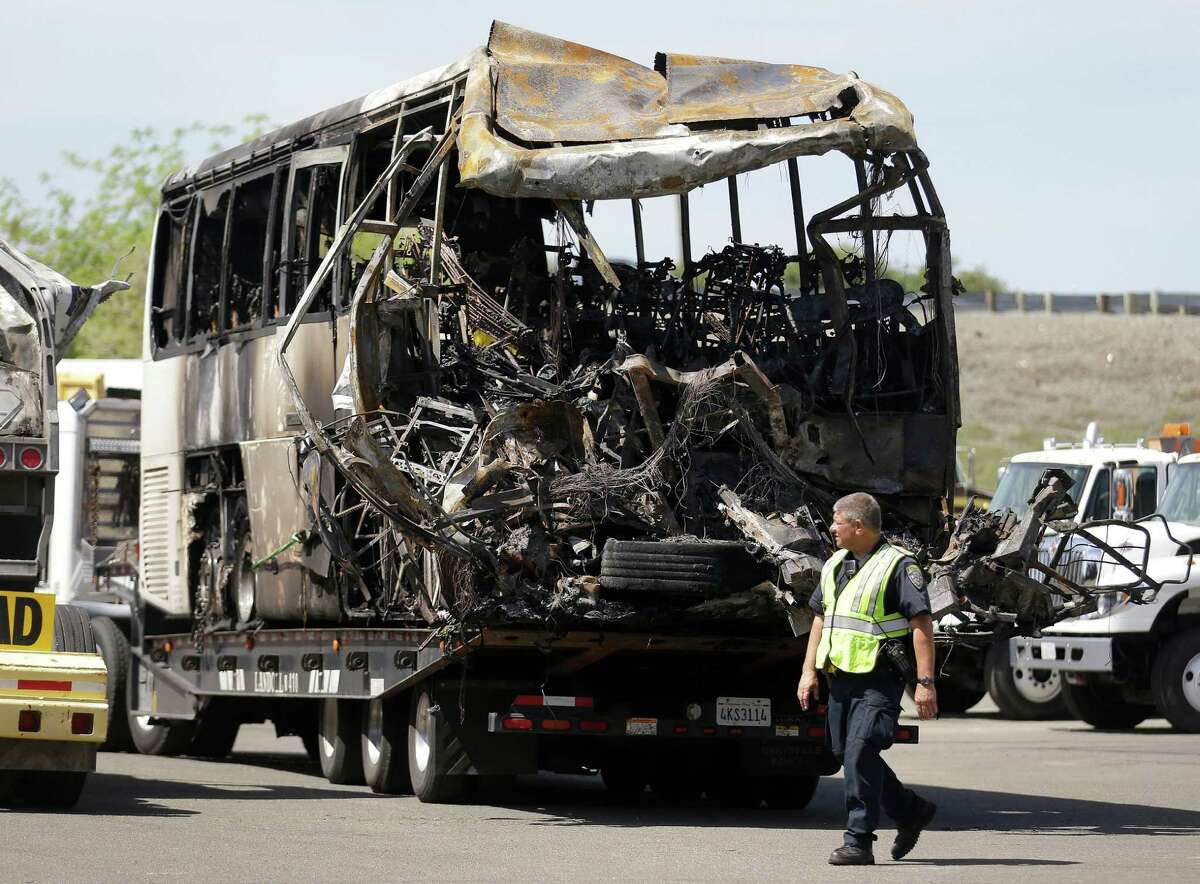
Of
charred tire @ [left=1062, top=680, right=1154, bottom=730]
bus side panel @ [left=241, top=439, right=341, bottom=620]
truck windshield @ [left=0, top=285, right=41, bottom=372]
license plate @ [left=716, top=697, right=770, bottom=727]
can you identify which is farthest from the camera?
charred tire @ [left=1062, top=680, right=1154, bottom=730]

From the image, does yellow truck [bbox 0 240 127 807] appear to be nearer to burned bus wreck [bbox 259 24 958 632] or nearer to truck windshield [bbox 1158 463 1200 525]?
burned bus wreck [bbox 259 24 958 632]

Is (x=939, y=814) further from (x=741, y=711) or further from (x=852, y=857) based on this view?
(x=852, y=857)

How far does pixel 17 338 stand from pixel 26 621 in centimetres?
154

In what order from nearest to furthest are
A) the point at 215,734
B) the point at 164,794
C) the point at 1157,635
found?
the point at 164,794 < the point at 215,734 < the point at 1157,635

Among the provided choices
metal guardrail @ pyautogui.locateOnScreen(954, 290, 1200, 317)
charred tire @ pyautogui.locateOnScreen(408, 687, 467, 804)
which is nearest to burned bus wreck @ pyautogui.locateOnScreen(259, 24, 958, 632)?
charred tire @ pyautogui.locateOnScreen(408, 687, 467, 804)

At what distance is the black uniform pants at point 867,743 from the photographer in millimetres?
9727

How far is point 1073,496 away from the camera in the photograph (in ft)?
71.2

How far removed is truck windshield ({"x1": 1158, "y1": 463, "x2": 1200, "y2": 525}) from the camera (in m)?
20.6

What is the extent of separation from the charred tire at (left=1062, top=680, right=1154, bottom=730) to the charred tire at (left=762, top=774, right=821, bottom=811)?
8.75 m

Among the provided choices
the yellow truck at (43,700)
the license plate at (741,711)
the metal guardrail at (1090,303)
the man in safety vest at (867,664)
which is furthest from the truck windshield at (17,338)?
the metal guardrail at (1090,303)

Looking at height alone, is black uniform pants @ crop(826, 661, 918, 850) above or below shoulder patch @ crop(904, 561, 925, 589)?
below

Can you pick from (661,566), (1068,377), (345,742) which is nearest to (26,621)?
(661,566)

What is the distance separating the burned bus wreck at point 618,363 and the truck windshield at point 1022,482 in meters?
9.19

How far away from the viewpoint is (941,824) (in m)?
12.1
